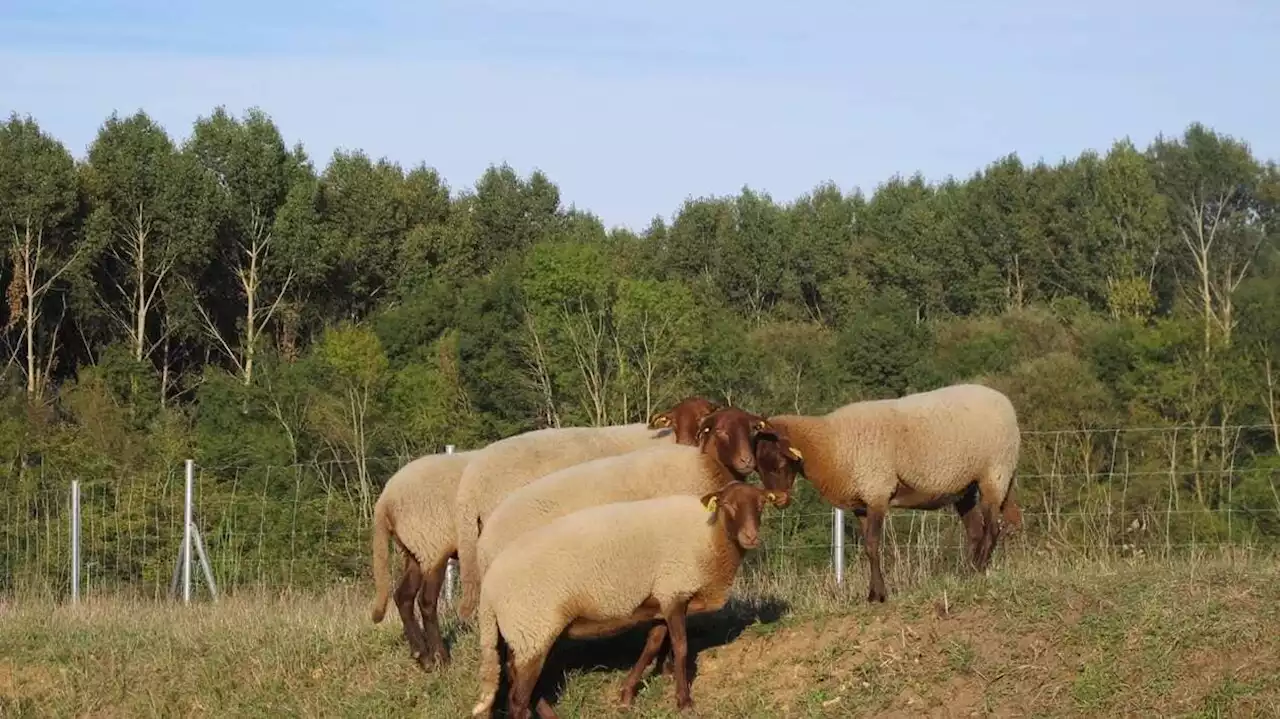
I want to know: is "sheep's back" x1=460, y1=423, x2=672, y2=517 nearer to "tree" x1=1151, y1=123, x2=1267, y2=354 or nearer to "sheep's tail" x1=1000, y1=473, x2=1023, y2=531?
"sheep's tail" x1=1000, y1=473, x2=1023, y2=531

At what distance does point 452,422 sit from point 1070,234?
2997cm

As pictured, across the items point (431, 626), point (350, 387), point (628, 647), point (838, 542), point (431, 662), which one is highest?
point (350, 387)

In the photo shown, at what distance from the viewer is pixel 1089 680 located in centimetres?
925

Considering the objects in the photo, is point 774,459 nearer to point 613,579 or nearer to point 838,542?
point 613,579

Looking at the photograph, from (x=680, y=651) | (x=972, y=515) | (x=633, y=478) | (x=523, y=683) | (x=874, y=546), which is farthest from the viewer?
(x=972, y=515)

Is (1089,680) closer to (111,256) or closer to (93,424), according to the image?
(93,424)

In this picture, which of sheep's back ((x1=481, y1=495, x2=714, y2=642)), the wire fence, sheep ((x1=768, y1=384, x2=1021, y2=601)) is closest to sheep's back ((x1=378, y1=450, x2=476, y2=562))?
sheep's back ((x1=481, y1=495, x2=714, y2=642))

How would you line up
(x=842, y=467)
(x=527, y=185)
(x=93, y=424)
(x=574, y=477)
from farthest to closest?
(x=527, y=185) < (x=93, y=424) < (x=842, y=467) < (x=574, y=477)

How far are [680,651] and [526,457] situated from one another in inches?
95.3

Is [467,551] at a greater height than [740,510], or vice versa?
[740,510]

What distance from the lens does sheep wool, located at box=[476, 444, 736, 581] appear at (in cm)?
1066

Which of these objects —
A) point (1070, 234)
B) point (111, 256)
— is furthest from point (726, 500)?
point (1070, 234)

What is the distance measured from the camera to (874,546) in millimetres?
11469

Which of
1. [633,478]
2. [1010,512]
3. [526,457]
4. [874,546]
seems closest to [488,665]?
[633,478]
